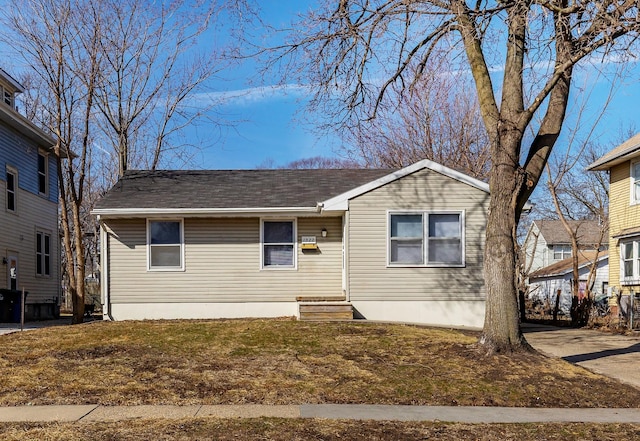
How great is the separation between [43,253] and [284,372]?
1580cm

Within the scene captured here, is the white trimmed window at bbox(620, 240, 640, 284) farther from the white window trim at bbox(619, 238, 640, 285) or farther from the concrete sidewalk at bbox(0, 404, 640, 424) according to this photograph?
the concrete sidewalk at bbox(0, 404, 640, 424)

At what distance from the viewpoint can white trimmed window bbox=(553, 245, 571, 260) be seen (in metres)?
46.9

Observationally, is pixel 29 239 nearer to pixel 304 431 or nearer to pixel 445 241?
pixel 445 241

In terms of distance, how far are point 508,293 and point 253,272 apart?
7318 mm

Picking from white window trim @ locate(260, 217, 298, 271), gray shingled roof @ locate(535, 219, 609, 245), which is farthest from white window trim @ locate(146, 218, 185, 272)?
gray shingled roof @ locate(535, 219, 609, 245)

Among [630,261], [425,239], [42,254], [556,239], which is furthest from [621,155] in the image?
[556,239]

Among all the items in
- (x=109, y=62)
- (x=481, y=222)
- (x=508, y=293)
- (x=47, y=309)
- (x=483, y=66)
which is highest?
(x=109, y=62)

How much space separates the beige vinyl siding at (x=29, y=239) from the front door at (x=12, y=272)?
0.16m

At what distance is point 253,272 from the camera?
49.0ft

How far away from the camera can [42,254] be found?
69.4 ft

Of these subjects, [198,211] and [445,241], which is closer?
[445,241]

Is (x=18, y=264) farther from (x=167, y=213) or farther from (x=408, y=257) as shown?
(x=408, y=257)

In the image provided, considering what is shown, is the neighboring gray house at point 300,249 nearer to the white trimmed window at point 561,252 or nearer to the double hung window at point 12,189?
the double hung window at point 12,189

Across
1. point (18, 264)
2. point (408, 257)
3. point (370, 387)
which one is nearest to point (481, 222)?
point (408, 257)
